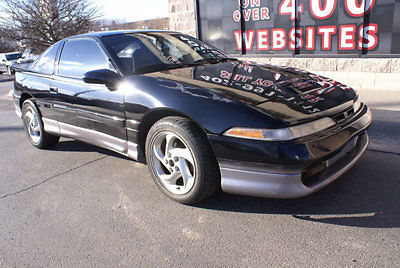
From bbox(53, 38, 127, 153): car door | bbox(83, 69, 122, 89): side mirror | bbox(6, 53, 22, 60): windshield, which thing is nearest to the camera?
bbox(83, 69, 122, 89): side mirror

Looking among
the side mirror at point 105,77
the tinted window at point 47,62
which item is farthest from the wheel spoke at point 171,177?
the tinted window at point 47,62

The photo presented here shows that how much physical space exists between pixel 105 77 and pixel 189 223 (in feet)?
5.20

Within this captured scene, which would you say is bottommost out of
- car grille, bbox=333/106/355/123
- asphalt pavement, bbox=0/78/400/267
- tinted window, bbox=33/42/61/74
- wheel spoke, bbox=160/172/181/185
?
asphalt pavement, bbox=0/78/400/267

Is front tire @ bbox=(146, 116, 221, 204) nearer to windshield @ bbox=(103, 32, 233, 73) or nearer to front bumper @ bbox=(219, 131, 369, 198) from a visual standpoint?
front bumper @ bbox=(219, 131, 369, 198)

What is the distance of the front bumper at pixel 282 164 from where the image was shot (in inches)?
94.1

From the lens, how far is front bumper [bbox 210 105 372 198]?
7.84ft

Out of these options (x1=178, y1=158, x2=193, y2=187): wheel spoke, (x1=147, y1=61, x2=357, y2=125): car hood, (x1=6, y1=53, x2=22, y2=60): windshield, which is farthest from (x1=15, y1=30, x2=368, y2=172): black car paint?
(x1=6, y1=53, x2=22, y2=60): windshield

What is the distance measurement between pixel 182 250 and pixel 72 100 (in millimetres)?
2284

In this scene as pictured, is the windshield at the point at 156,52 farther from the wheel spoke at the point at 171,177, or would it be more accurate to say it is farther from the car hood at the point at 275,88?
the wheel spoke at the point at 171,177

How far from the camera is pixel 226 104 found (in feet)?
8.50

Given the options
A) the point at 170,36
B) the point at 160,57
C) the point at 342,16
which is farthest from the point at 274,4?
the point at 160,57

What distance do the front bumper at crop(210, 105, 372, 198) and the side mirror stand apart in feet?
4.12

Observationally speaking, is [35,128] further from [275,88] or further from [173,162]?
[275,88]

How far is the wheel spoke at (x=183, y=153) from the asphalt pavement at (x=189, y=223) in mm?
463
